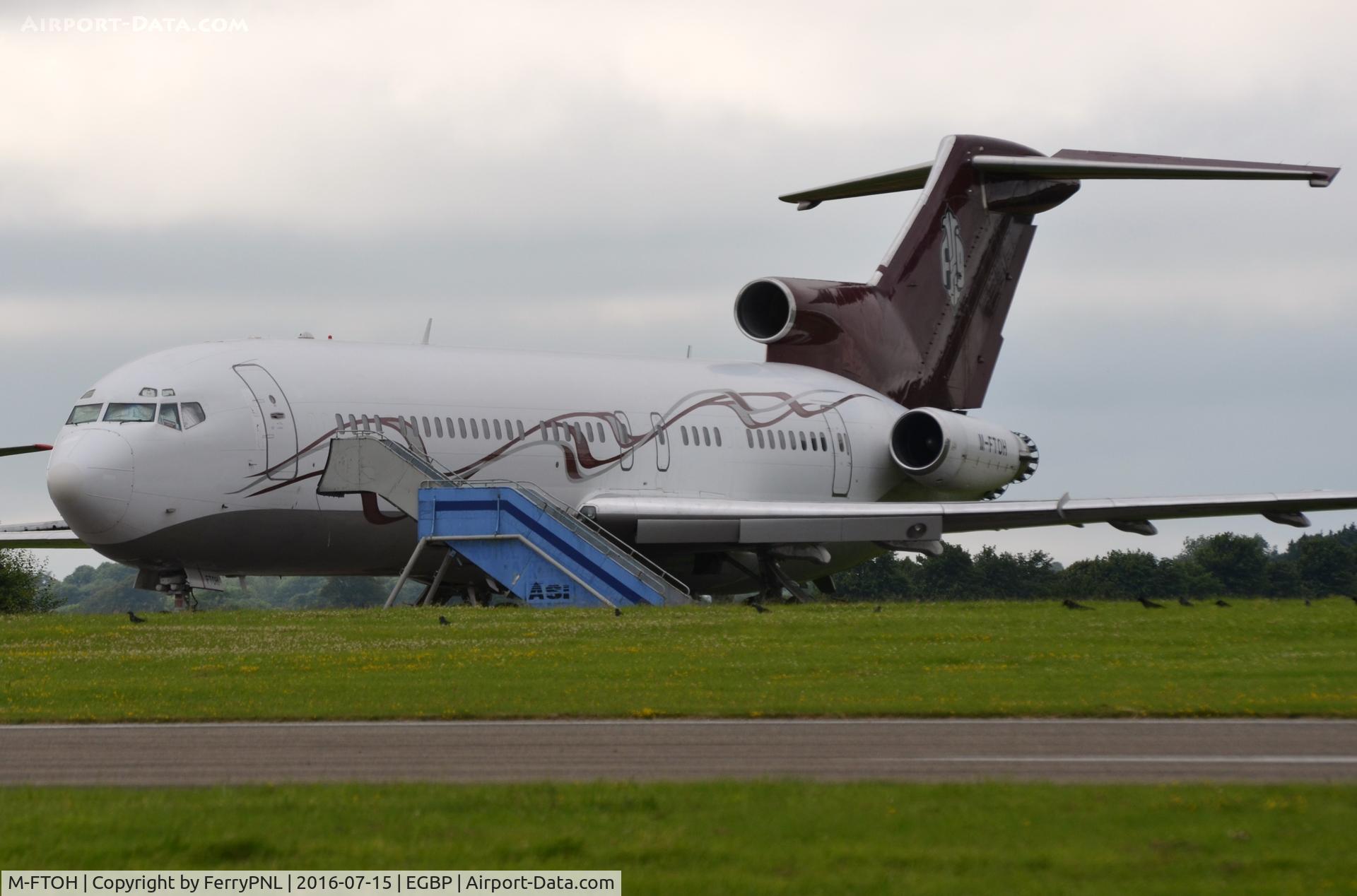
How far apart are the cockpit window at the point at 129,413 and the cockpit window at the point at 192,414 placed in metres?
0.48

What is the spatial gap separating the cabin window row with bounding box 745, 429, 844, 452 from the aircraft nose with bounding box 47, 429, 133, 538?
15.1m

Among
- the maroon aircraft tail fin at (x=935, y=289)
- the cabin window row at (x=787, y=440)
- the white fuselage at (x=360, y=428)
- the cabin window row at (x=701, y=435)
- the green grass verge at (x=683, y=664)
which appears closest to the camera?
the green grass verge at (x=683, y=664)

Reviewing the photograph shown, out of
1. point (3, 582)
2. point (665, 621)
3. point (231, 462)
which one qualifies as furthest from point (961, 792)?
point (3, 582)

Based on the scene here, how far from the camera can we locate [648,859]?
352 inches

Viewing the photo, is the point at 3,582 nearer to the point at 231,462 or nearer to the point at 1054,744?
the point at 231,462

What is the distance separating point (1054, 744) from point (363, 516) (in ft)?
68.4

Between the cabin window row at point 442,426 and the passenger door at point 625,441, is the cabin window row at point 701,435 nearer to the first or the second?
the passenger door at point 625,441

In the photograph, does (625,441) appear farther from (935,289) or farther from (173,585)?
(935,289)

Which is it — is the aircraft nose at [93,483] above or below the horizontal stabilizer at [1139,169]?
below

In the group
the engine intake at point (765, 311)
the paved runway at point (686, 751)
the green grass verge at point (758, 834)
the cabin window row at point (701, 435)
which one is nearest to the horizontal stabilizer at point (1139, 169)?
the engine intake at point (765, 311)

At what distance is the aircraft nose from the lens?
29.2 m

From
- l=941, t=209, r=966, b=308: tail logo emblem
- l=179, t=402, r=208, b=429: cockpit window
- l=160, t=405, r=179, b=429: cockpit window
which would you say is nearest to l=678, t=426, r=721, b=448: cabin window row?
l=941, t=209, r=966, b=308: tail logo emblem

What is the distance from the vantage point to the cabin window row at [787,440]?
40.7 meters

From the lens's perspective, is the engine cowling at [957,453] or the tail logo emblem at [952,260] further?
the tail logo emblem at [952,260]
